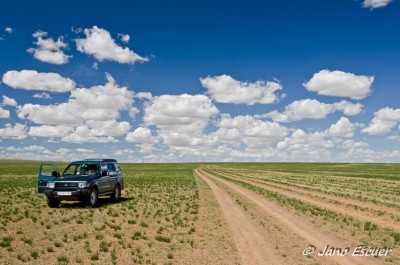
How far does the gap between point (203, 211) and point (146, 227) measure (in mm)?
5396

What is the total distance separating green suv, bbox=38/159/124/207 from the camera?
1980cm

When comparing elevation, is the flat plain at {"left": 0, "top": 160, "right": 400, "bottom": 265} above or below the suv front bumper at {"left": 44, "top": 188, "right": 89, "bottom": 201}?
below

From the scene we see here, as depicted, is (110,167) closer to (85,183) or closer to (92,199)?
(92,199)

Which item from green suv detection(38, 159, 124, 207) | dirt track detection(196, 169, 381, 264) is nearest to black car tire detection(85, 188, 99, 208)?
green suv detection(38, 159, 124, 207)

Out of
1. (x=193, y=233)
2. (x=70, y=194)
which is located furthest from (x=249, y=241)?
(x=70, y=194)

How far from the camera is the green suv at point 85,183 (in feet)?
65.0

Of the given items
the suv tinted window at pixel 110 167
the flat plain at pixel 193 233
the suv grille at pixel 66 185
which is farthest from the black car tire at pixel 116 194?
the suv grille at pixel 66 185

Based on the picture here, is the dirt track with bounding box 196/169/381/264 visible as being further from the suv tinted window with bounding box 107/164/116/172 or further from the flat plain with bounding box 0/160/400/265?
the suv tinted window with bounding box 107/164/116/172

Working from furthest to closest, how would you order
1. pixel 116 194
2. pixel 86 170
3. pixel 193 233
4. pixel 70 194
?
pixel 116 194 → pixel 86 170 → pixel 70 194 → pixel 193 233

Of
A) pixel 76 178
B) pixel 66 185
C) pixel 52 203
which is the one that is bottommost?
pixel 52 203

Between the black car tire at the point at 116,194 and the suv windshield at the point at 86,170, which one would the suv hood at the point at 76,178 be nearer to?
the suv windshield at the point at 86,170

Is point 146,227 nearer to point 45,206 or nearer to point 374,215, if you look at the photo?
point 45,206

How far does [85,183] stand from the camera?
782 inches

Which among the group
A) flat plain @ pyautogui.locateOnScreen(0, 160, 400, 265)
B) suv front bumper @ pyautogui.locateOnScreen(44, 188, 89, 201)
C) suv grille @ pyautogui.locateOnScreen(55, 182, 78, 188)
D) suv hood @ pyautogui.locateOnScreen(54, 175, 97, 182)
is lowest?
flat plain @ pyautogui.locateOnScreen(0, 160, 400, 265)
